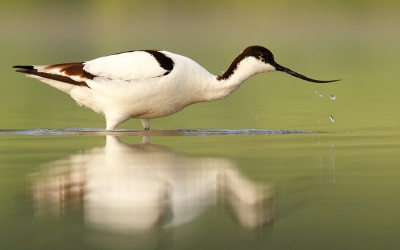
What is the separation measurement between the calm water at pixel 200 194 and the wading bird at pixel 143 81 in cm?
111

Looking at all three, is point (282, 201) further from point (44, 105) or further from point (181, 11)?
point (181, 11)

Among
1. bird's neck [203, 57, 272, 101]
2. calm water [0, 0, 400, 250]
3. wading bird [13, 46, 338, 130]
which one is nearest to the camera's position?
calm water [0, 0, 400, 250]

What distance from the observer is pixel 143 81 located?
11.6 metres

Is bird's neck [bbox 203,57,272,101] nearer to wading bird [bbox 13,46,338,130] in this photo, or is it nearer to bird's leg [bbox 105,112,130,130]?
wading bird [bbox 13,46,338,130]

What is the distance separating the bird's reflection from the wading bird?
7.81ft

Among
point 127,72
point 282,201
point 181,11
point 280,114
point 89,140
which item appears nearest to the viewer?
point 282,201

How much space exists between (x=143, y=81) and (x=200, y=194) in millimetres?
4389

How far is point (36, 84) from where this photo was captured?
21.7m

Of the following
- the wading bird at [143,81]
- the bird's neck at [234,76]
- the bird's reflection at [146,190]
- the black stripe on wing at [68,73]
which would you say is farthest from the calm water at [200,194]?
the bird's neck at [234,76]

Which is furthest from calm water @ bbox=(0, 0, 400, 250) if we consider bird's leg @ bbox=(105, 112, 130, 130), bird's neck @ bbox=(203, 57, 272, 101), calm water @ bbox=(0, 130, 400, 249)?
bird's neck @ bbox=(203, 57, 272, 101)

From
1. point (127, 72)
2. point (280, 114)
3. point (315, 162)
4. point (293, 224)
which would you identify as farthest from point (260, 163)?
point (280, 114)

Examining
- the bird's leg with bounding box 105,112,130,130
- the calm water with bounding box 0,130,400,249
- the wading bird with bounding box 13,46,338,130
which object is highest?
the wading bird with bounding box 13,46,338,130

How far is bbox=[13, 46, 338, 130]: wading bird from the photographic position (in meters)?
11.6

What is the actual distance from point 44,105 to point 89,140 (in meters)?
5.49
